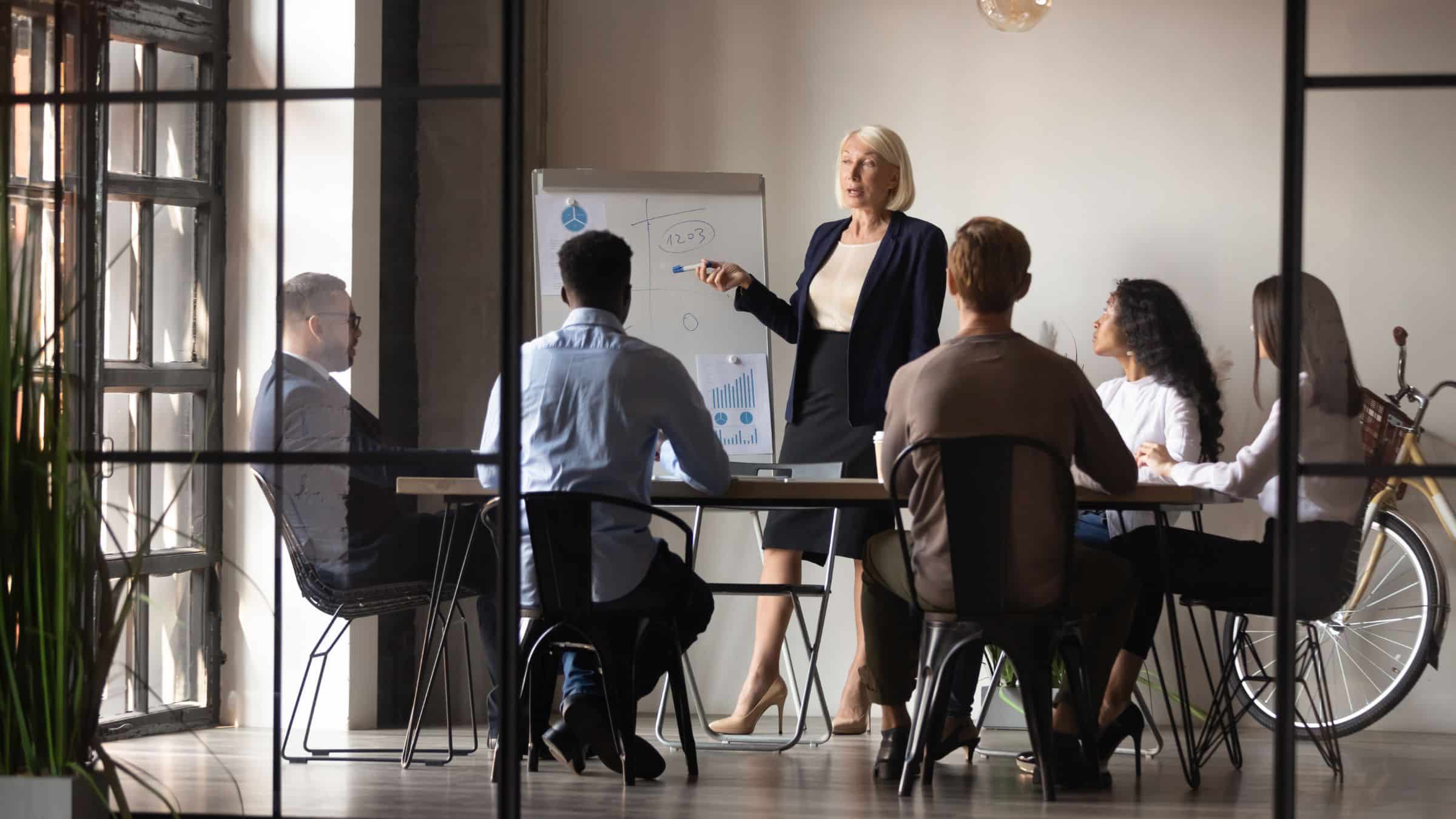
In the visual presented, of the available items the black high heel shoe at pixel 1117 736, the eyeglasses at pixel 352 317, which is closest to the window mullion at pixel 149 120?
the eyeglasses at pixel 352 317

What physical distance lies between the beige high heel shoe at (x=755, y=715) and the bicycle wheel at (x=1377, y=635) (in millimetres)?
1425

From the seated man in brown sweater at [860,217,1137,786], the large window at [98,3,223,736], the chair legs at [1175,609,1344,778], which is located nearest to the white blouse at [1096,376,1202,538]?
the chair legs at [1175,609,1344,778]

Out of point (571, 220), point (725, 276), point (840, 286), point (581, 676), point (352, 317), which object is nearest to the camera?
point (352, 317)

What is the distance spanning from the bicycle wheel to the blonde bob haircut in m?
1.73

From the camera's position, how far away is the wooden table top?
344cm

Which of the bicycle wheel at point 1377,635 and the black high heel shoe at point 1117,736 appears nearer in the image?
the black high heel shoe at point 1117,736

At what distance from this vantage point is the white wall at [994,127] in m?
5.27

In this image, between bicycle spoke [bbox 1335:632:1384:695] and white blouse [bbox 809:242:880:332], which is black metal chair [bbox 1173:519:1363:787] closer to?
bicycle spoke [bbox 1335:632:1384:695]

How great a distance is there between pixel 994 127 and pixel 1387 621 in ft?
6.93

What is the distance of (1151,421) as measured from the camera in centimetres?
466

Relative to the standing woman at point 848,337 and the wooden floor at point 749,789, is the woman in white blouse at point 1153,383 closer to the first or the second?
the standing woman at point 848,337

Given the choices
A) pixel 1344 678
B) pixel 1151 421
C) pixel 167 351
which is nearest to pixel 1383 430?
pixel 1151 421

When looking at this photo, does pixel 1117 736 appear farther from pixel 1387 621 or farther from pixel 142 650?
pixel 142 650

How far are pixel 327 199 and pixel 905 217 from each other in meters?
1.91
